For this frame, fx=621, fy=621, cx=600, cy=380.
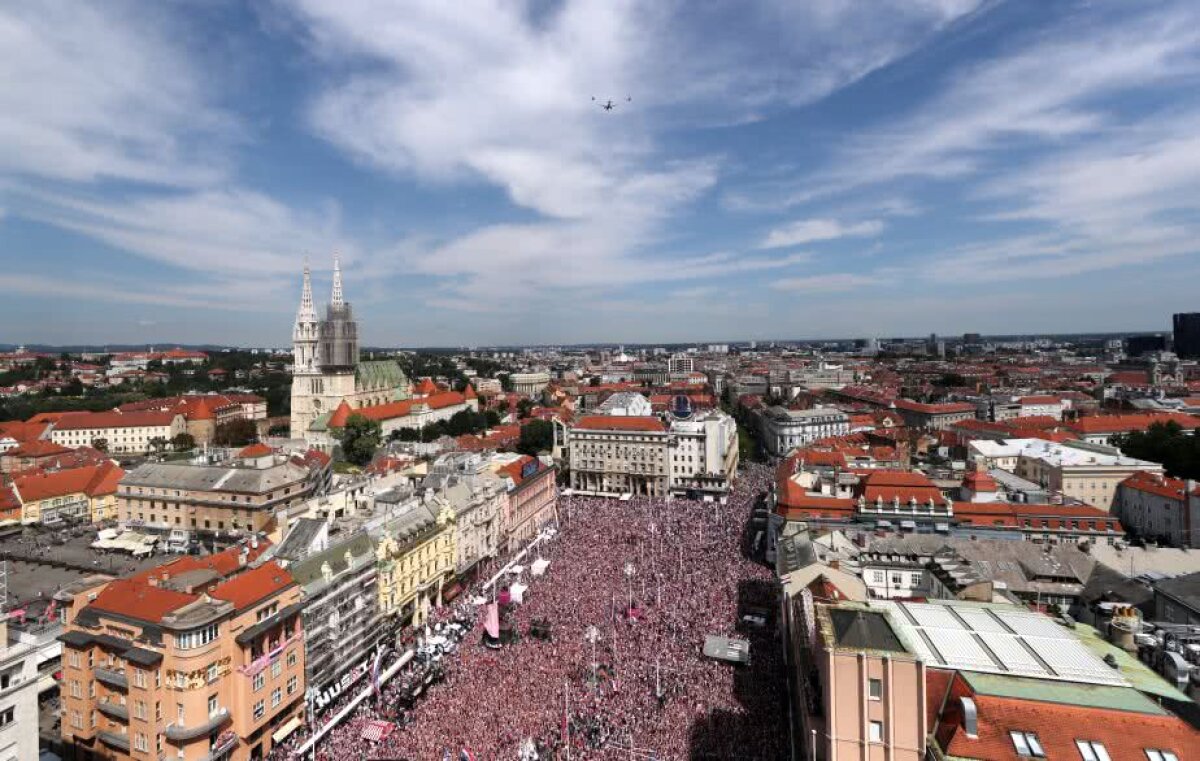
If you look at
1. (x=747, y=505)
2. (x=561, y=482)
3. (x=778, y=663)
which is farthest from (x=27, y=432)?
(x=778, y=663)

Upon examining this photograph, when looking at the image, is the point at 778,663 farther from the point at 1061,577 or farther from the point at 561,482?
the point at 561,482

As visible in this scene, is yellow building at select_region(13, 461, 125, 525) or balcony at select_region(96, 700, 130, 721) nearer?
balcony at select_region(96, 700, 130, 721)

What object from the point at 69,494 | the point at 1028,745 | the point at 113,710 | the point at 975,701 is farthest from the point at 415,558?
the point at 69,494

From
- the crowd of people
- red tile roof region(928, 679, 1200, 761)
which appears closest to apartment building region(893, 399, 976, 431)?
the crowd of people

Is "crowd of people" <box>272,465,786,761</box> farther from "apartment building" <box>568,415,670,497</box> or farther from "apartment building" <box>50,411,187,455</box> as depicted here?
"apartment building" <box>50,411,187,455</box>

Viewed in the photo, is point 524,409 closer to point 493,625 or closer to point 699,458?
point 699,458

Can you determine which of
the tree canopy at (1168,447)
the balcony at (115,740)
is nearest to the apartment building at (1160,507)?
the tree canopy at (1168,447)

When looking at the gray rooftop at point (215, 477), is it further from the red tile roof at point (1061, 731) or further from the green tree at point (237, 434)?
the red tile roof at point (1061, 731)

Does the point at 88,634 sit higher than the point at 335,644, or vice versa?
the point at 88,634
